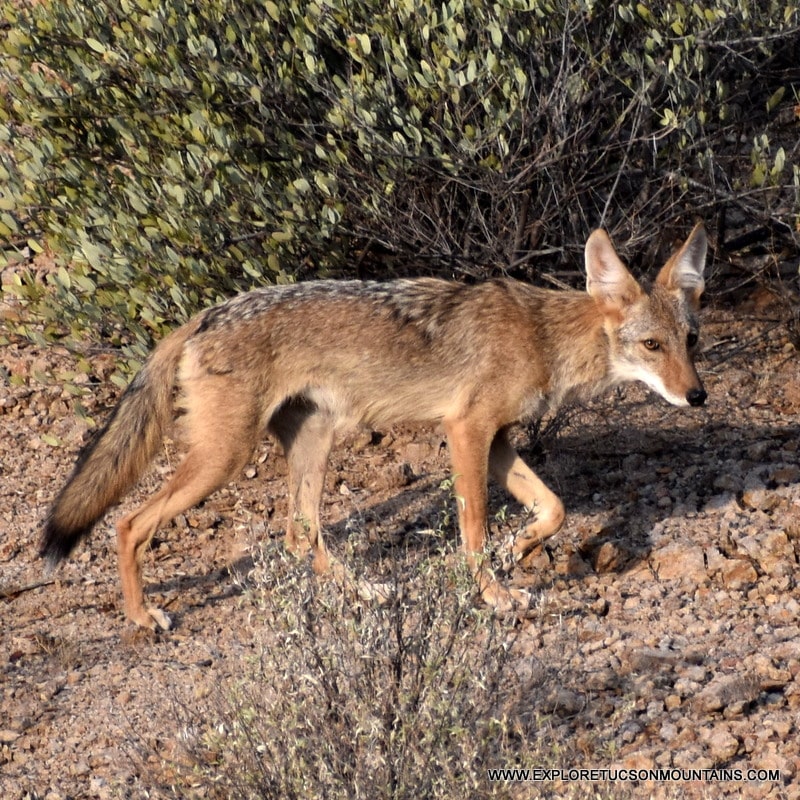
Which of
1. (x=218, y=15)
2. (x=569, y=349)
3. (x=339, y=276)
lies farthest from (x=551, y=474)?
(x=218, y=15)

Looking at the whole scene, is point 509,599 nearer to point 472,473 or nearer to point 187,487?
point 472,473

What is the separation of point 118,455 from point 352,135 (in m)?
2.60

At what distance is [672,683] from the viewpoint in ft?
18.7

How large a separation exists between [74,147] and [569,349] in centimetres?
357

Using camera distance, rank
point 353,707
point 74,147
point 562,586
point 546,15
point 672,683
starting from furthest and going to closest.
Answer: point 74,147, point 546,15, point 562,586, point 672,683, point 353,707

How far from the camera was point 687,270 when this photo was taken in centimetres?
718

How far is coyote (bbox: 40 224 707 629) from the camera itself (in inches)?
265

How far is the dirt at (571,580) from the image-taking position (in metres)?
5.38

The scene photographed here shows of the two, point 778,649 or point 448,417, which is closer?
point 778,649

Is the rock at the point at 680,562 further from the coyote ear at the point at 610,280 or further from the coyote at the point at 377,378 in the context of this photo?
the coyote ear at the point at 610,280

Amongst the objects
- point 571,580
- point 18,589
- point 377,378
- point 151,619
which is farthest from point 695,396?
point 18,589

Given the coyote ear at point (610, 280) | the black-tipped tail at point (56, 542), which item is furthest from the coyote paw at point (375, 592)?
the coyote ear at point (610, 280)

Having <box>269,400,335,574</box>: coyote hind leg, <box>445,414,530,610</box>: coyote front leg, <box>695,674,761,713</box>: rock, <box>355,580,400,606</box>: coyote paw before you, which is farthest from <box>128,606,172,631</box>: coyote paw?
<box>695,674,761,713</box>: rock

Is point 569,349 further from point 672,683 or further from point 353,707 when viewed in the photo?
point 353,707
